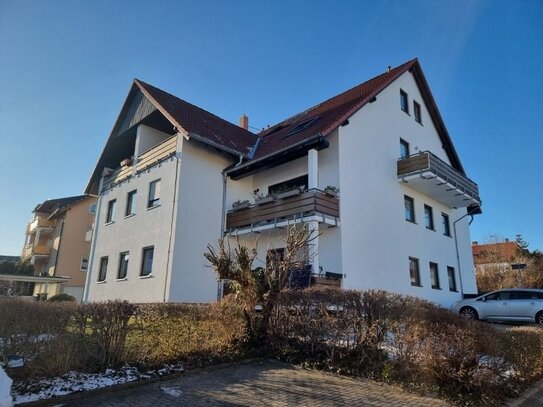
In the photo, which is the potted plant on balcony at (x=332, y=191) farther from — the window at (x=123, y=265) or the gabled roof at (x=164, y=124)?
the window at (x=123, y=265)

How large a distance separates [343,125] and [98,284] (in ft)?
48.1

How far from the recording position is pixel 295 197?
1530 cm

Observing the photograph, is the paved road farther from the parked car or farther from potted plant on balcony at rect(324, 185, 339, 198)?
the parked car

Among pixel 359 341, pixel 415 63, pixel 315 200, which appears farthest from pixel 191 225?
pixel 415 63

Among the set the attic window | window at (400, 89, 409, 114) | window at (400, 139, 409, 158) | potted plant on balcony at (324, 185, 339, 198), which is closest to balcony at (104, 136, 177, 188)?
the attic window

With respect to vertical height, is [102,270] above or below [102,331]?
above

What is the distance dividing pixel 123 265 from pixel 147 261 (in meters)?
2.56

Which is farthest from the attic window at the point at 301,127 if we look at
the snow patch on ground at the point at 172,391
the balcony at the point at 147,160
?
the snow patch on ground at the point at 172,391

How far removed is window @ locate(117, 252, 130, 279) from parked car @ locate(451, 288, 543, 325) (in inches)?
596

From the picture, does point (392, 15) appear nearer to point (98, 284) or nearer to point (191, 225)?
point (191, 225)

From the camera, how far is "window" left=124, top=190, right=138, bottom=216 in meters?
20.3

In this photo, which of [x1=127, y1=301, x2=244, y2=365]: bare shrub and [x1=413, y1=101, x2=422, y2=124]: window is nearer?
[x1=127, y1=301, x2=244, y2=365]: bare shrub

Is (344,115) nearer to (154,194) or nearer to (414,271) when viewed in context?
(414,271)

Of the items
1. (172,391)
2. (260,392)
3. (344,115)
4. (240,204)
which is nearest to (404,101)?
(344,115)
